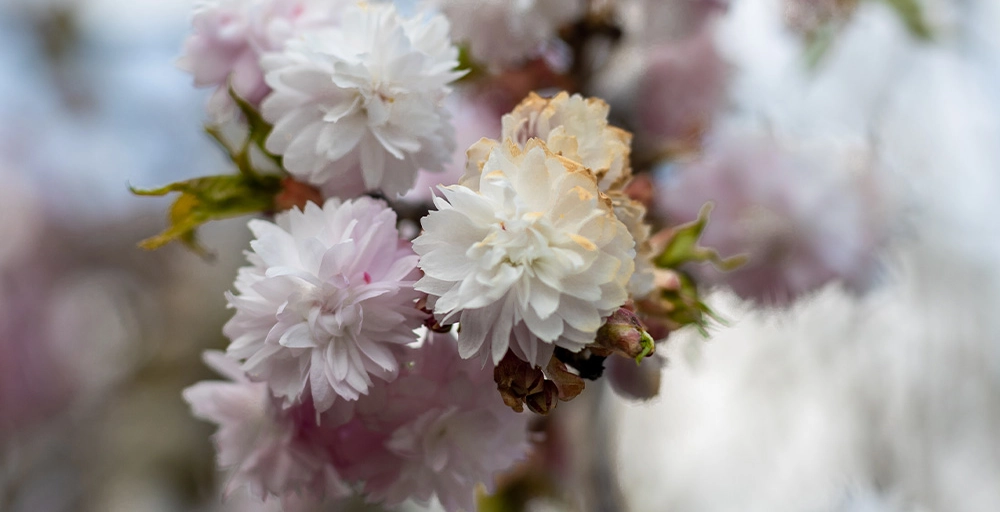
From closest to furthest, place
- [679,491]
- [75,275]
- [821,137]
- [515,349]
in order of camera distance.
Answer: [515,349] → [821,137] → [679,491] → [75,275]

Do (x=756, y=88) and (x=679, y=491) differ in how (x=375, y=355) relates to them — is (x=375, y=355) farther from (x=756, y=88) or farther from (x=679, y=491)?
(x=679, y=491)

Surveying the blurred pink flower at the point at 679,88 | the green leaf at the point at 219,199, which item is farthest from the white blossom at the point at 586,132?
the blurred pink flower at the point at 679,88

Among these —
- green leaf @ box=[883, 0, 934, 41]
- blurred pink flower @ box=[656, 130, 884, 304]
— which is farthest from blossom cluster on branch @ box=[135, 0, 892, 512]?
green leaf @ box=[883, 0, 934, 41]

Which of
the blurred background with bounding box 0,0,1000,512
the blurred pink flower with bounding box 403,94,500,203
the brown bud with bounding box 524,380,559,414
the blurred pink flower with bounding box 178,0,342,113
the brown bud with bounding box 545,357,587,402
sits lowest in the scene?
the blurred background with bounding box 0,0,1000,512

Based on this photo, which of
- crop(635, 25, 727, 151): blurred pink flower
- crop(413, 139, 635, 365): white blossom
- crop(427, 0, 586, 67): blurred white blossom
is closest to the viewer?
crop(413, 139, 635, 365): white blossom

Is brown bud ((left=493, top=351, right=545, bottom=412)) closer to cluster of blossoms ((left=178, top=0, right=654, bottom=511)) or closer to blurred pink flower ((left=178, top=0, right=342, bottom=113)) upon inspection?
cluster of blossoms ((left=178, top=0, right=654, bottom=511))

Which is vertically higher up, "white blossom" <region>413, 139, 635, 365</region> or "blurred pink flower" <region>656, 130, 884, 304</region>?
"white blossom" <region>413, 139, 635, 365</region>

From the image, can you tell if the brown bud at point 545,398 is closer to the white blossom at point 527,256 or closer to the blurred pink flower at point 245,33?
Result: the white blossom at point 527,256

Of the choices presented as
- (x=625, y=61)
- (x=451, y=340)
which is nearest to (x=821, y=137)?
(x=625, y=61)

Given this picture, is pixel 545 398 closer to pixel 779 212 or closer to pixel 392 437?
pixel 392 437
